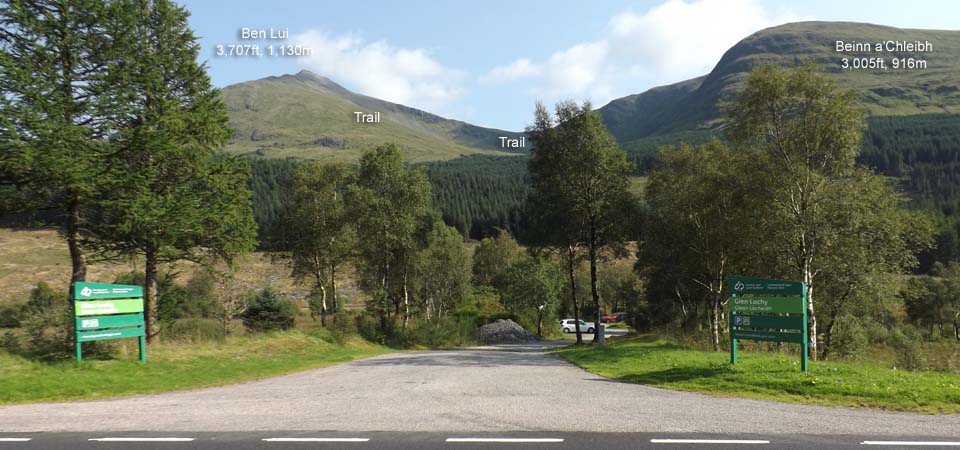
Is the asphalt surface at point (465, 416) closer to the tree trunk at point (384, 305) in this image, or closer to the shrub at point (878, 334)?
the tree trunk at point (384, 305)

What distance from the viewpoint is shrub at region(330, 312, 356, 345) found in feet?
106

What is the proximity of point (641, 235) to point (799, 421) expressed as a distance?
26729mm

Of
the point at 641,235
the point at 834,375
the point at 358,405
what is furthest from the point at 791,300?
the point at 641,235

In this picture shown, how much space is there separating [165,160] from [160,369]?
794 cm

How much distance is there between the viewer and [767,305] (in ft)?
53.5

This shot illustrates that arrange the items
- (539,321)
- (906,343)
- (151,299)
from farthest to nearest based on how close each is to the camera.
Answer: (539,321)
(906,343)
(151,299)

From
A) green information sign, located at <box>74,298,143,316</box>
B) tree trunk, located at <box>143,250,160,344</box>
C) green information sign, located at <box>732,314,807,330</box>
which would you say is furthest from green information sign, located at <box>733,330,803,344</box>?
tree trunk, located at <box>143,250,160,344</box>

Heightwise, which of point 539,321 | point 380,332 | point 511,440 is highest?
point 511,440

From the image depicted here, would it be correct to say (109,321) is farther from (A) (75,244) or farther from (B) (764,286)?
(B) (764,286)

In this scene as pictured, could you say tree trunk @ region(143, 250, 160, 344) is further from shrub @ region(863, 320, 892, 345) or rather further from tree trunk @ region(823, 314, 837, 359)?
shrub @ region(863, 320, 892, 345)

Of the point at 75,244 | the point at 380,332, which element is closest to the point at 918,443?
the point at 75,244

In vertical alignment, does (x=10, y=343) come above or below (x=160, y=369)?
above

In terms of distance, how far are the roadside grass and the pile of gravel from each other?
107 feet

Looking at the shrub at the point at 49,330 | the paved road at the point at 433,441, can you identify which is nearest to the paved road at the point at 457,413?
the paved road at the point at 433,441
